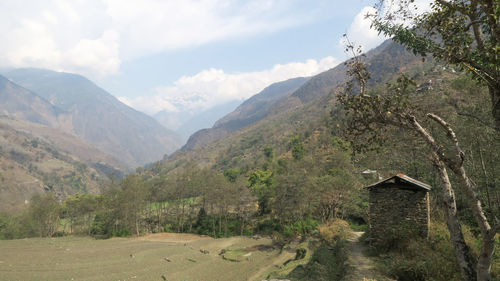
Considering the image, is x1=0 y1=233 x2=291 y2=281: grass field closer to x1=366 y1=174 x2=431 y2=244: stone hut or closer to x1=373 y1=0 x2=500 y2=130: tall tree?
x1=366 y1=174 x2=431 y2=244: stone hut

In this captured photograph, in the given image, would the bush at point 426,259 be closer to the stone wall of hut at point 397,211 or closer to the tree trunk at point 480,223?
the stone wall of hut at point 397,211

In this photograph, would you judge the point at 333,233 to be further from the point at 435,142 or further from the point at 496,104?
the point at 496,104

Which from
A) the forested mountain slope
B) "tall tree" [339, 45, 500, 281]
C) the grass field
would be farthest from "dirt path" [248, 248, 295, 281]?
the forested mountain slope

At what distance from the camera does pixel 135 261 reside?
28.0 metres

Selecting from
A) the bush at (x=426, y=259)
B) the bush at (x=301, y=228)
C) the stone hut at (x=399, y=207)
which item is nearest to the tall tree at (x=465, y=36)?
the bush at (x=426, y=259)

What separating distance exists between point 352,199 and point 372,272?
792 inches

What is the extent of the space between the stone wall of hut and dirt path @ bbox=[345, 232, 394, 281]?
156cm

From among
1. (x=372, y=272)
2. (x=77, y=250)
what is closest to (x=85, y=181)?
(x=77, y=250)

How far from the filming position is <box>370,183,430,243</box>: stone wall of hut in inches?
555

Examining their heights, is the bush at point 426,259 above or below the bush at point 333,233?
above

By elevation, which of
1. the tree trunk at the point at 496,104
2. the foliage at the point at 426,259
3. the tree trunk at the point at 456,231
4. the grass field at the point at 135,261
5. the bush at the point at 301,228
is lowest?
the bush at the point at 301,228

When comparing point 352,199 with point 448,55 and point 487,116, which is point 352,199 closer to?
point 487,116

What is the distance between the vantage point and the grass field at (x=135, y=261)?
23219 mm

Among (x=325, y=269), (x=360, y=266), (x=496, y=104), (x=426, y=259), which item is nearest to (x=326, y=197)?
(x=325, y=269)
